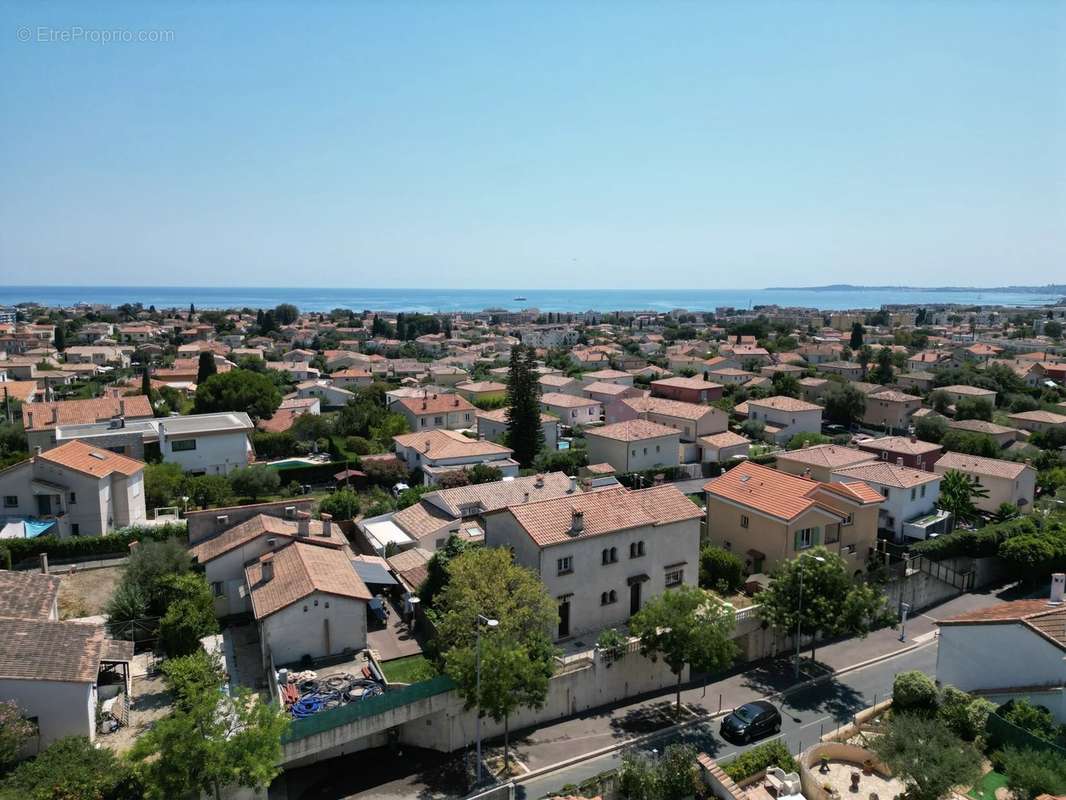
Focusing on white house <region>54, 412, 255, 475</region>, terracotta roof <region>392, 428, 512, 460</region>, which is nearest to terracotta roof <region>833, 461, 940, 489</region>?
terracotta roof <region>392, 428, 512, 460</region>

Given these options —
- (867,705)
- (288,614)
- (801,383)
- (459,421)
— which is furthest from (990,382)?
(288,614)

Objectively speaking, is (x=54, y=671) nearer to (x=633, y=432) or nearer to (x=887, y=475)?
(x=887, y=475)

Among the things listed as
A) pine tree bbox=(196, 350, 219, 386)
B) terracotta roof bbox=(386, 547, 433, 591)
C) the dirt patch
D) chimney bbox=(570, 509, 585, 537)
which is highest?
pine tree bbox=(196, 350, 219, 386)

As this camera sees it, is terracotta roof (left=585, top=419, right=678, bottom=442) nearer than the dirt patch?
No

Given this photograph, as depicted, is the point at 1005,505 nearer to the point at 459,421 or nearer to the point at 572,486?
the point at 572,486

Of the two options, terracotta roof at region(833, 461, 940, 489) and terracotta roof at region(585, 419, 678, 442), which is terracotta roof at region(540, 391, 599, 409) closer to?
terracotta roof at region(585, 419, 678, 442)

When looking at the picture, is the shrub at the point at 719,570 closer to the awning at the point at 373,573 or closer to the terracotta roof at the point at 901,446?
the awning at the point at 373,573
